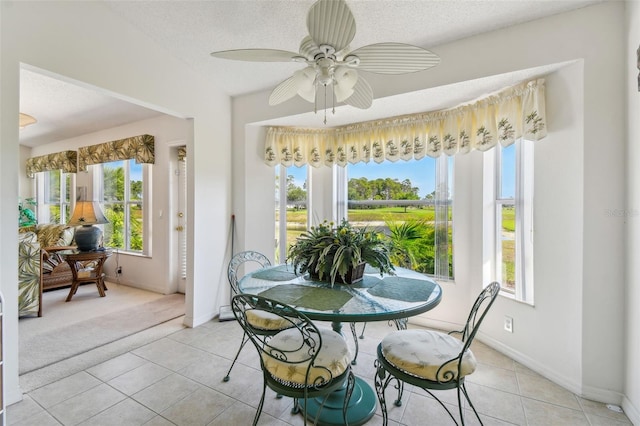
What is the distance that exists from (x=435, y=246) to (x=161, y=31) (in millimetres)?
3362

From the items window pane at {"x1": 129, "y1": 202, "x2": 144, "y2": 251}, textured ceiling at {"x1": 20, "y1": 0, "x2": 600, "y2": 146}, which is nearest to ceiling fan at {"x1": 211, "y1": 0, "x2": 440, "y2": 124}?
textured ceiling at {"x1": 20, "y1": 0, "x2": 600, "y2": 146}

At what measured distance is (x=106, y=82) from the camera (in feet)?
7.62

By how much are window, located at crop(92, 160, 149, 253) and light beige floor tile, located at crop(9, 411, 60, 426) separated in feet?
9.85

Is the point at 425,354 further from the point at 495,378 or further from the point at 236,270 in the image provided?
the point at 236,270

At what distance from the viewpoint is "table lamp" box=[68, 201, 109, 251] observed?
Answer: 3713mm

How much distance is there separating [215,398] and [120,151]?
13.7 feet

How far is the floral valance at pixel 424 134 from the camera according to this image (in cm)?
224

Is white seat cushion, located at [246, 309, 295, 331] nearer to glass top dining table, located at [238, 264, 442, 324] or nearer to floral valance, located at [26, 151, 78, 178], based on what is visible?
glass top dining table, located at [238, 264, 442, 324]

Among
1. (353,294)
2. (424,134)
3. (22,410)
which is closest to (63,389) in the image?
(22,410)

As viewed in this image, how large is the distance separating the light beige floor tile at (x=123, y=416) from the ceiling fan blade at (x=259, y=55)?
7.06ft

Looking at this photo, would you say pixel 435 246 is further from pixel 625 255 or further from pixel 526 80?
pixel 526 80

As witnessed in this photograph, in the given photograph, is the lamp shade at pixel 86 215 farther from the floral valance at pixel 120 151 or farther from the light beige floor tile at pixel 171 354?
the light beige floor tile at pixel 171 354

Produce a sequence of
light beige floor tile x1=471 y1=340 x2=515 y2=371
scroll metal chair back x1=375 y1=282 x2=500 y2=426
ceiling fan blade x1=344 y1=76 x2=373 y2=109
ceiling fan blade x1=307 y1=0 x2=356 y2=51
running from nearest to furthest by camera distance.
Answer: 1. ceiling fan blade x1=307 y1=0 x2=356 y2=51
2. scroll metal chair back x1=375 y1=282 x2=500 y2=426
3. ceiling fan blade x1=344 y1=76 x2=373 y2=109
4. light beige floor tile x1=471 y1=340 x2=515 y2=371

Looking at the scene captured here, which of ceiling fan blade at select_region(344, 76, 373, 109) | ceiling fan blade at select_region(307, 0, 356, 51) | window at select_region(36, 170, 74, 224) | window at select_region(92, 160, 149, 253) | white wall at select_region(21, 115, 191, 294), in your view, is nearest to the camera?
ceiling fan blade at select_region(307, 0, 356, 51)
